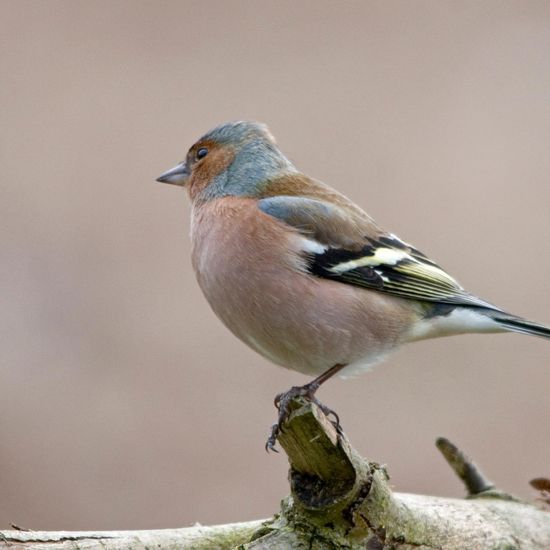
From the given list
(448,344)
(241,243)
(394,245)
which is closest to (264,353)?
(241,243)

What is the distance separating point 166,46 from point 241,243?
17.8 ft

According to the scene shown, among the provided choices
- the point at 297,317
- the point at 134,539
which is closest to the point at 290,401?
the point at 297,317

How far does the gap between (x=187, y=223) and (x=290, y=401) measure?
4.27 metres

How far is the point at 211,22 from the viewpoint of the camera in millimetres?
8812

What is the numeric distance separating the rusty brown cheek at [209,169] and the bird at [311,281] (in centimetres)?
5

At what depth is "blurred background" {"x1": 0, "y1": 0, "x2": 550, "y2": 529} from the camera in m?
5.55

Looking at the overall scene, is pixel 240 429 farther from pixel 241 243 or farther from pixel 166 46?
pixel 166 46

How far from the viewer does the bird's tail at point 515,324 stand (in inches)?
146

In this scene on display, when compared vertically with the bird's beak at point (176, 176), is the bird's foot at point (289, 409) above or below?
below

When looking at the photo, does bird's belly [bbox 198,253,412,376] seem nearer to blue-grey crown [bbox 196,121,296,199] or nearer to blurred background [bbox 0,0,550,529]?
blue-grey crown [bbox 196,121,296,199]

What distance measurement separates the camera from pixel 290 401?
2945mm

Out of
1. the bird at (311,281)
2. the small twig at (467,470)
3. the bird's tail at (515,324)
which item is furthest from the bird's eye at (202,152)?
the small twig at (467,470)

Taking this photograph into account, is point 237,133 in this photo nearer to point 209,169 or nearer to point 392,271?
point 209,169

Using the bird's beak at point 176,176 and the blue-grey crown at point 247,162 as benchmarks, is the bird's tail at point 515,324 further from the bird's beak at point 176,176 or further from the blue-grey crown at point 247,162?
the bird's beak at point 176,176
